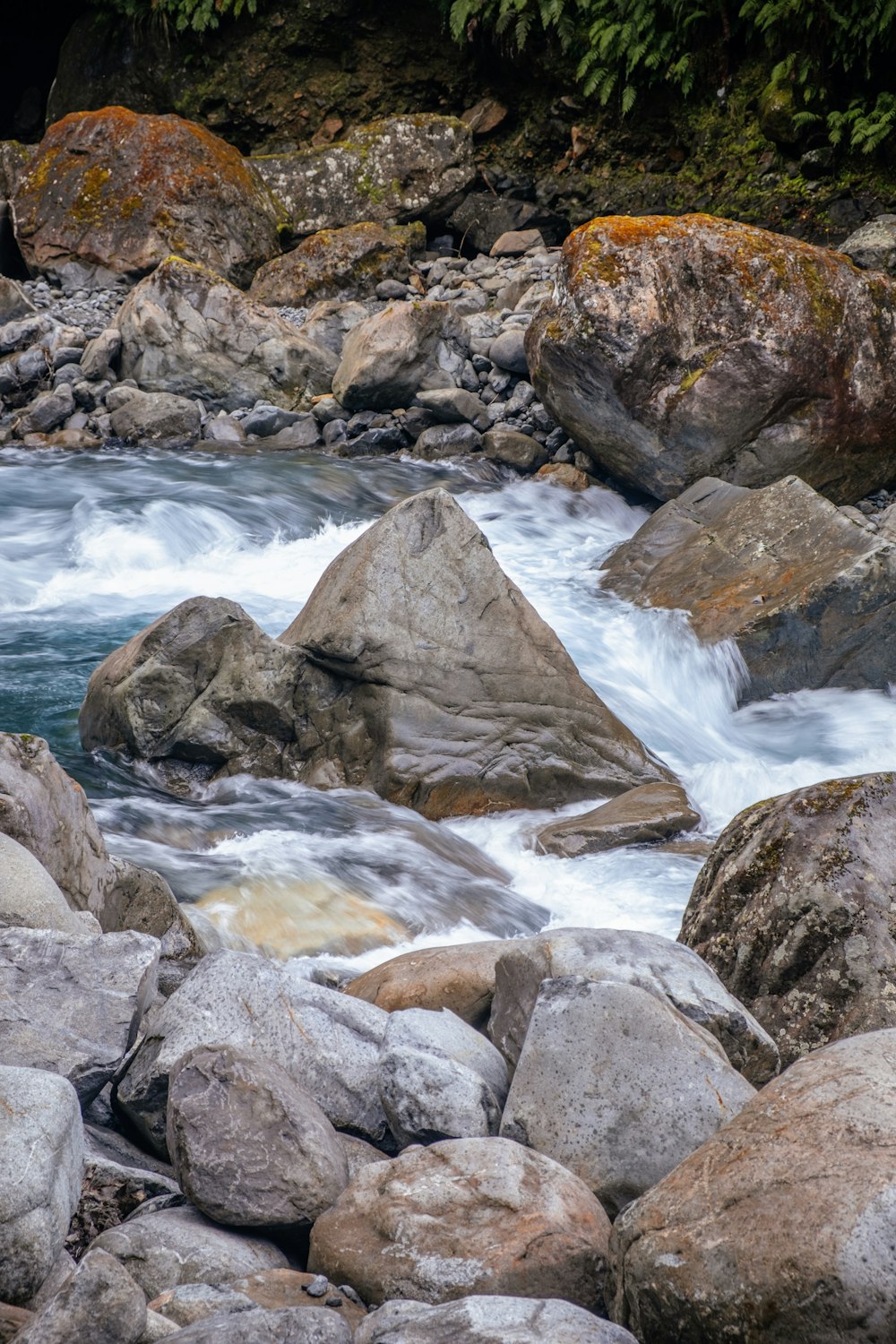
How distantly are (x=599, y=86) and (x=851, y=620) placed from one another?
14020mm

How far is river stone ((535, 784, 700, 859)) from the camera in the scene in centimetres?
530

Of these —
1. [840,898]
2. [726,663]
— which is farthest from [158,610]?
[840,898]

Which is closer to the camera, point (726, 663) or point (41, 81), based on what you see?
point (726, 663)

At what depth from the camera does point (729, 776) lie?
21.5ft

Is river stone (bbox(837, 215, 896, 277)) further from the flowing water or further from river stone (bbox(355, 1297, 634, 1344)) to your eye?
river stone (bbox(355, 1297, 634, 1344))

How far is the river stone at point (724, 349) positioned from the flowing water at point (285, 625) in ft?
3.86

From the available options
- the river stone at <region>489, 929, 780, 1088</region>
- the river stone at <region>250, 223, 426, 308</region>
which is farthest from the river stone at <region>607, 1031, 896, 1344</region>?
the river stone at <region>250, 223, 426, 308</region>

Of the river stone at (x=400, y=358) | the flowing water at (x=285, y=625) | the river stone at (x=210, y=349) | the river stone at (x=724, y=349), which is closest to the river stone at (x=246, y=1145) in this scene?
the flowing water at (x=285, y=625)

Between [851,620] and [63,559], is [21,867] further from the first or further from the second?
[63,559]

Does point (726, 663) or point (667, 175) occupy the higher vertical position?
point (667, 175)

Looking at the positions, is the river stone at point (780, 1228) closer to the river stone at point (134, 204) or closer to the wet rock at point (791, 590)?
the wet rock at point (791, 590)

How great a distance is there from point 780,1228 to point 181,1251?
1189 millimetres

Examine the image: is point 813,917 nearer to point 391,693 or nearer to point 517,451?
point 391,693

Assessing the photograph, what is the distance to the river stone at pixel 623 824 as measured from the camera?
17.4 feet
